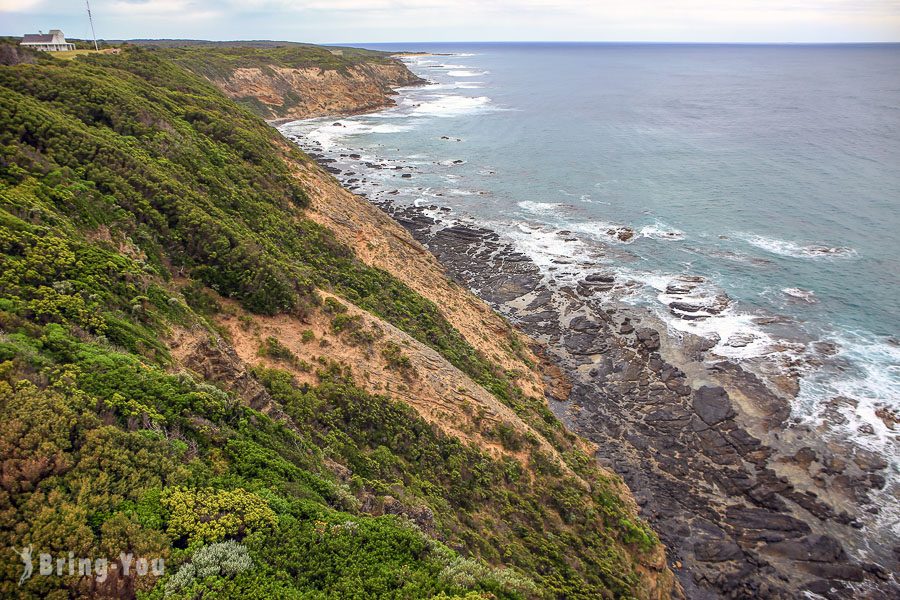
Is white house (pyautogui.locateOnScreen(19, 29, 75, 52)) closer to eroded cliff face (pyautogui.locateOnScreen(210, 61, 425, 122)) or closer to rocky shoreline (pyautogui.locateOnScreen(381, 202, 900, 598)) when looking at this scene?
eroded cliff face (pyautogui.locateOnScreen(210, 61, 425, 122))

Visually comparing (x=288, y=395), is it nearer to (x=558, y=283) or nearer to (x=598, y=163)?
(x=558, y=283)

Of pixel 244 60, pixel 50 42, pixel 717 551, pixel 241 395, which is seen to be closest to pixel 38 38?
pixel 50 42

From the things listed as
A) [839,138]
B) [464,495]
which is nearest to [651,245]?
[464,495]

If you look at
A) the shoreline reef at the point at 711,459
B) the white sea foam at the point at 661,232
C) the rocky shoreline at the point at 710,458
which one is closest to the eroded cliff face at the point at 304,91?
the white sea foam at the point at 661,232

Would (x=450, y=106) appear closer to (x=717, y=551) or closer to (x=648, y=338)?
(x=648, y=338)

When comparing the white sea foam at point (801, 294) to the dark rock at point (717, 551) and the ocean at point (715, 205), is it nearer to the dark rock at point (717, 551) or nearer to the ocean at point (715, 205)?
the ocean at point (715, 205)
